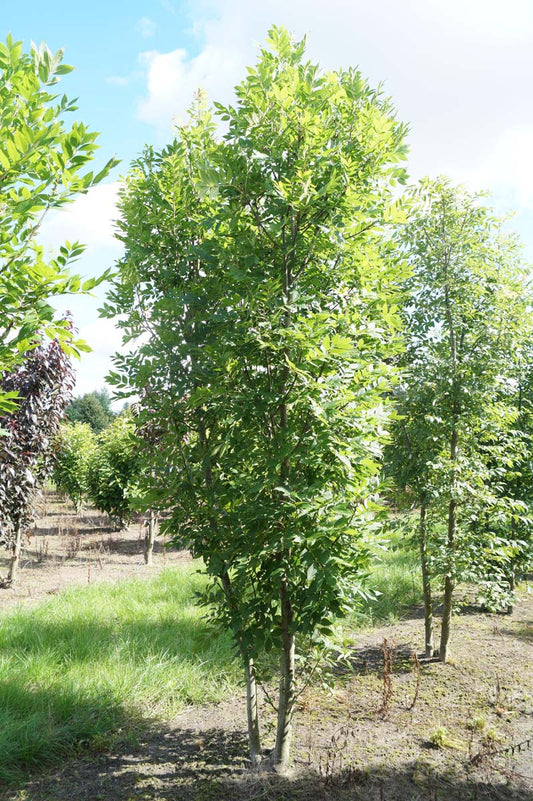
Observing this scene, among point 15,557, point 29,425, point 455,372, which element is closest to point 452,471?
point 455,372

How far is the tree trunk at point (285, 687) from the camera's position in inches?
124

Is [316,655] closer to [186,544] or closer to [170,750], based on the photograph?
[186,544]

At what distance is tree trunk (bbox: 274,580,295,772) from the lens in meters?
3.14

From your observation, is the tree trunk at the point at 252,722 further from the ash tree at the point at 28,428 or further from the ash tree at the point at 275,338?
the ash tree at the point at 28,428

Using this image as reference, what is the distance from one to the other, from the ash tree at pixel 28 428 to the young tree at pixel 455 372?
4.86 m

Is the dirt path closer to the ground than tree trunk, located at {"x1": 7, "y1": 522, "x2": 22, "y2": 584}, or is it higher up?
closer to the ground

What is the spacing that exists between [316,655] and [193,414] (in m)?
1.64

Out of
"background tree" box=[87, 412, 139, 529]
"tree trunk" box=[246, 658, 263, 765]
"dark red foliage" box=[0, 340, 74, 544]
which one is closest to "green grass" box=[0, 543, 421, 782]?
"tree trunk" box=[246, 658, 263, 765]

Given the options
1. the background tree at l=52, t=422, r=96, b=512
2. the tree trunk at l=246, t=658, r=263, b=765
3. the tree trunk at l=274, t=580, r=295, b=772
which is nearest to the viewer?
the tree trunk at l=274, t=580, r=295, b=772

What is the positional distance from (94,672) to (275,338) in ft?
10.5

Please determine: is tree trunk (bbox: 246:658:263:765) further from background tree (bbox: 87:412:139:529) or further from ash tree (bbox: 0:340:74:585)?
background tree (bbox: 87:412:139:529)

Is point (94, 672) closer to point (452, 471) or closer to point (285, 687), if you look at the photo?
point (285, 687)

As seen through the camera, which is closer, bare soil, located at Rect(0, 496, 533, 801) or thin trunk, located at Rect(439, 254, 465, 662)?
bare soil, located at Rect(0, 496, 533, 801)

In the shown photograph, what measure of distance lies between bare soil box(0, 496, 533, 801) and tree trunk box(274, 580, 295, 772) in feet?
0.38
